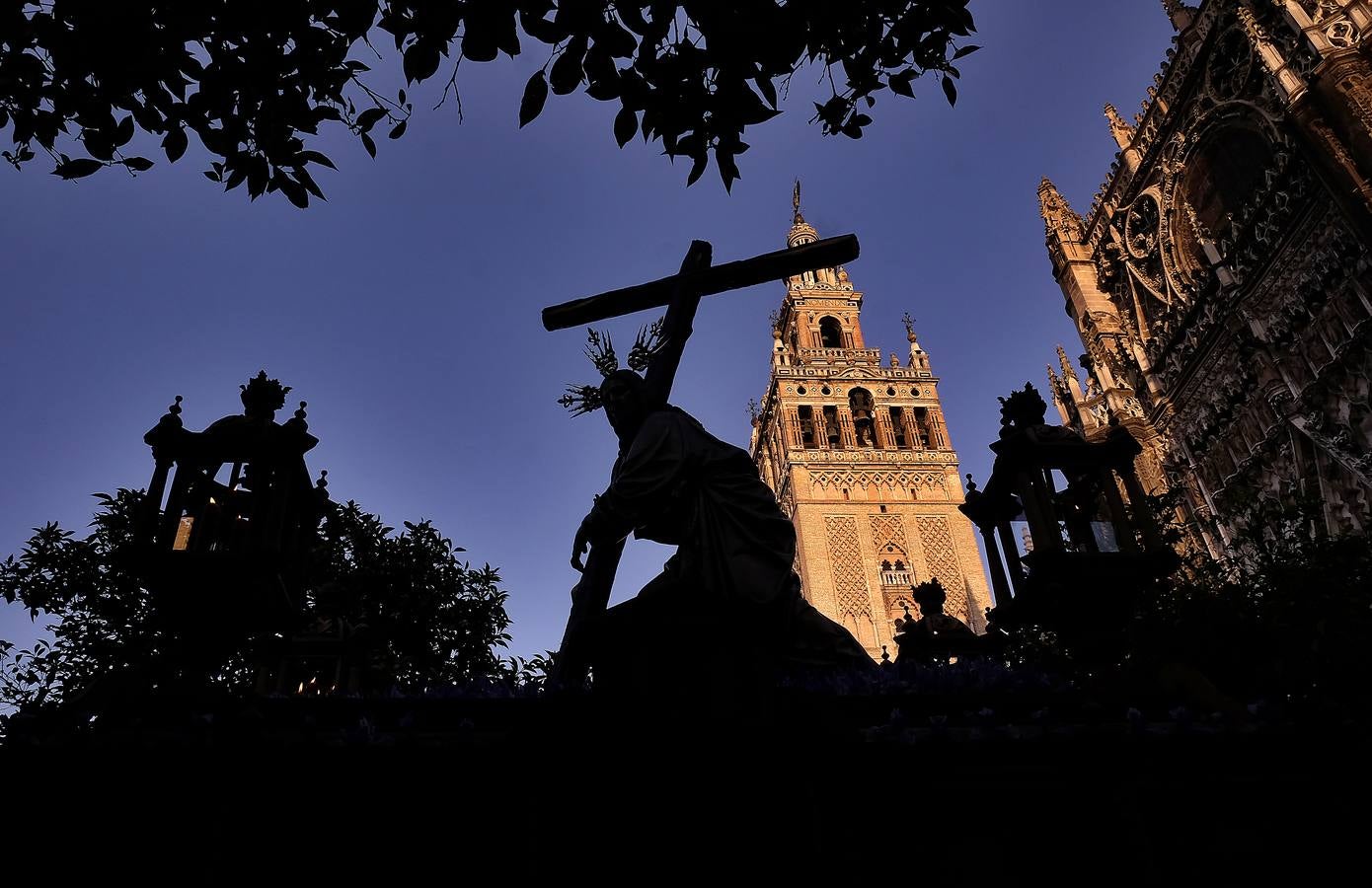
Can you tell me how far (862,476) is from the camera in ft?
144

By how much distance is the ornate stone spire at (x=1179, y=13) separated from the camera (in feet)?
78.6

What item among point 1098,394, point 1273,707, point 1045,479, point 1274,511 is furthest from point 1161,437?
point 1273,707

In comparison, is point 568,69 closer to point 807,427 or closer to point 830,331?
point 807,427

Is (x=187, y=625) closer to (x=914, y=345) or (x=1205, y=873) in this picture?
(x=1205, y=873)

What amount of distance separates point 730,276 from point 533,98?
98.5 inches

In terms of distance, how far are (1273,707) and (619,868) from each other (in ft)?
9.00

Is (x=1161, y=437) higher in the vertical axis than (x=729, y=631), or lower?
higher

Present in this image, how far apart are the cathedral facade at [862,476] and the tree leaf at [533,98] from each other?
34750 millimetres

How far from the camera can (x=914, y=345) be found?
5022cm

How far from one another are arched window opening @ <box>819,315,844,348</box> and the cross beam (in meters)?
47.1

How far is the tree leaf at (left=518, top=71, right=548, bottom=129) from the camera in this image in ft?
12.7

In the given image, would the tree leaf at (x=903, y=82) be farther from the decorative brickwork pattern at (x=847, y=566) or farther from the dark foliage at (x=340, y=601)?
the decorative brickwork pattern at (x=847, y=566)

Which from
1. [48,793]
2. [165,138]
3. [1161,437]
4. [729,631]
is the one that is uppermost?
[1161,437]

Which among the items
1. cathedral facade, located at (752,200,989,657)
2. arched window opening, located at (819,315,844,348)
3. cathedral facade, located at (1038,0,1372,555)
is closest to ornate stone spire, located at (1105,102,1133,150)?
cathedral facade, located at (1038,0,1372,555)
